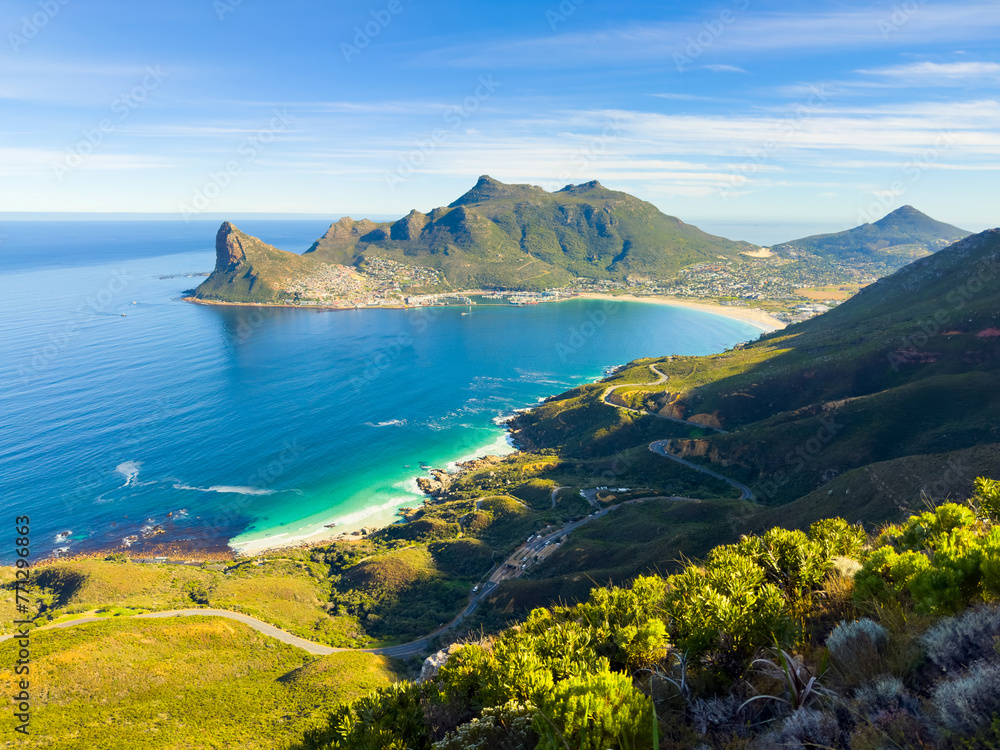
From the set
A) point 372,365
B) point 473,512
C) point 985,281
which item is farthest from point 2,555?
point 985,281

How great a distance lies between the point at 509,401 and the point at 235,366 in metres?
96.7

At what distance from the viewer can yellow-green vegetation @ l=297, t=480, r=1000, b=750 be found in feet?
29.3

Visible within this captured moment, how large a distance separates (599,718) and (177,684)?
50902 millimetres

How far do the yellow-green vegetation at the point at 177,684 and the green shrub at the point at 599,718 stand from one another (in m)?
35.7

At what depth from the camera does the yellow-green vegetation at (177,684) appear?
37.0 m

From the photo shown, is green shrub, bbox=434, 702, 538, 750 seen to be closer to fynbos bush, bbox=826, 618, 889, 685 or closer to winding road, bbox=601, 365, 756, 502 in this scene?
fynbos bush, bbox=826, 618, 889, 685

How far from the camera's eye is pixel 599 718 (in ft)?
31.9

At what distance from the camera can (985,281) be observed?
101 meters

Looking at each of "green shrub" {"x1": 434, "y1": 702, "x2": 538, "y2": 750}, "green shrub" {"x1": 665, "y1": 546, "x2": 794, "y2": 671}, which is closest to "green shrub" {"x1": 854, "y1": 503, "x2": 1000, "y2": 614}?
"green shrub" {"x1": 665, "y1": 546, "x2": 794, "y2": 671}

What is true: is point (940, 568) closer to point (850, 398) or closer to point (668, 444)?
point (850, 398)

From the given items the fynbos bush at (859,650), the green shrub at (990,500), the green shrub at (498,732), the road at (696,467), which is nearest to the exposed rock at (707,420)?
the road at (696,467)

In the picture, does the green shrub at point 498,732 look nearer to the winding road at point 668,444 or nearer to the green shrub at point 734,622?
the green shrub at point 734,622

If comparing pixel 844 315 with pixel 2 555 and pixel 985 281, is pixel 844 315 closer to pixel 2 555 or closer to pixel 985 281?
pixel 985 281

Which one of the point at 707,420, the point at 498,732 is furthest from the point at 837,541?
the point at 707,420
